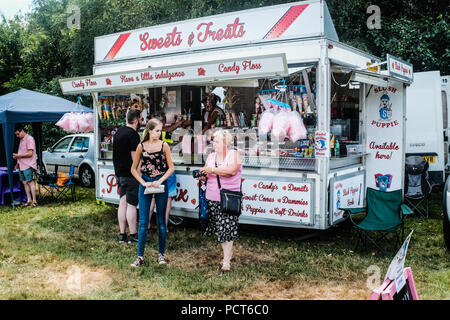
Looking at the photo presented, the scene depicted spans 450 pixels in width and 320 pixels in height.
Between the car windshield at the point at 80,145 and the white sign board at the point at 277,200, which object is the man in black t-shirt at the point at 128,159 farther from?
the car windshield at the point at 80,145

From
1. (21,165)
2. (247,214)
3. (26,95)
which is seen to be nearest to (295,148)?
(247,214)

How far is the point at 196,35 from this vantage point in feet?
21.3

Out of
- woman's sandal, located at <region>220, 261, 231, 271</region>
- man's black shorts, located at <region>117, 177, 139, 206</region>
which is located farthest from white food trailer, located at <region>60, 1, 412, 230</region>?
woman's sandal, located at <region>220, 261, 231, 271</region>

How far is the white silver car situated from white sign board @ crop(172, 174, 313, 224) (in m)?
6.02

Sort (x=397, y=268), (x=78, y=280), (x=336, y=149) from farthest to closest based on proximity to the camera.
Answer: (x=336, y=149)
(x=78, y=280)
(x=397, y=268)

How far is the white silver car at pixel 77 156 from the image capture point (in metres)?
10.9

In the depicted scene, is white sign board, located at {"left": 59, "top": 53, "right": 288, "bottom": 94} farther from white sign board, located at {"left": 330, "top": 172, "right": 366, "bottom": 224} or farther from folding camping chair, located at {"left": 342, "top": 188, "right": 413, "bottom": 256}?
folding camping chair, located at {"left": 342, "top": 188, "right": 413, "bottom": 256}

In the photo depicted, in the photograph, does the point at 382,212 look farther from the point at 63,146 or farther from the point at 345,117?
the point at 63,146

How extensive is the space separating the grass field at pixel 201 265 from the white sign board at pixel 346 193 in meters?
0.43

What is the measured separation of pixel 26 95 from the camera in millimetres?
9461

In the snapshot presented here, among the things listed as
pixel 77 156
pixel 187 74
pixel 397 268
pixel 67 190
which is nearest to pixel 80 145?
pixel 77 156

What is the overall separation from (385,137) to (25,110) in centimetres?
677
